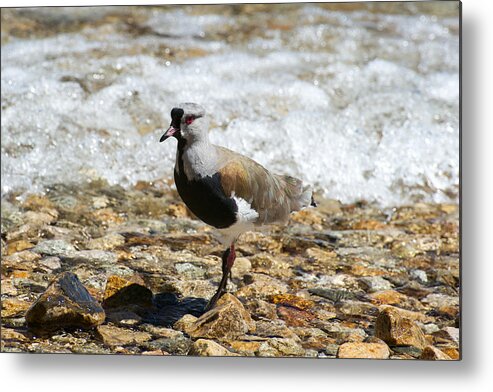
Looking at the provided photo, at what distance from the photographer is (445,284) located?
9.21 ft

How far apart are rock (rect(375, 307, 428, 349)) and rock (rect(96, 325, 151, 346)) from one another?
0.74m

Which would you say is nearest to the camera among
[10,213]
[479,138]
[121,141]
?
[479,138]

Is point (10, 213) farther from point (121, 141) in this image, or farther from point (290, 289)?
point (290, 289)

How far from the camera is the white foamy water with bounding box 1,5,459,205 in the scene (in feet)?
10.4

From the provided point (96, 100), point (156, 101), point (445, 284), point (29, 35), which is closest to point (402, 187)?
point (445, 284)

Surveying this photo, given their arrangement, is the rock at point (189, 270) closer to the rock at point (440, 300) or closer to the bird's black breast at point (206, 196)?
the bird's black breast at point (206, 196)

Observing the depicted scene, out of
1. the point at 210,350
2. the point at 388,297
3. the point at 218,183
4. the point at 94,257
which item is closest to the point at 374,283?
the point at 388,297

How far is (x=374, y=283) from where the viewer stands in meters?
2.88

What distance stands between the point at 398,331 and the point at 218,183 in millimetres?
739

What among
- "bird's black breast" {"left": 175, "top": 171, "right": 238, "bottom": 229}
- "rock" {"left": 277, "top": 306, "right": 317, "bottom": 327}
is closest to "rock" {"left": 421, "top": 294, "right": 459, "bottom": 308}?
"rock" {"left": 277, "top": 306, "right": 317, "bottom": 327}

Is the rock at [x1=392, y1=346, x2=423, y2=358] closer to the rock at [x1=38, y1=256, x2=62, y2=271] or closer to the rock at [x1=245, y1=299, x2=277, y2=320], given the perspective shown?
the rock at [x1=245, y1=299, x2=277, y2=320]

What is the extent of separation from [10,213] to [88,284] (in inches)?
17.6

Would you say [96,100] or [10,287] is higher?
[96,100]

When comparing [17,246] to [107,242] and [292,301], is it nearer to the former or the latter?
[107,242]
